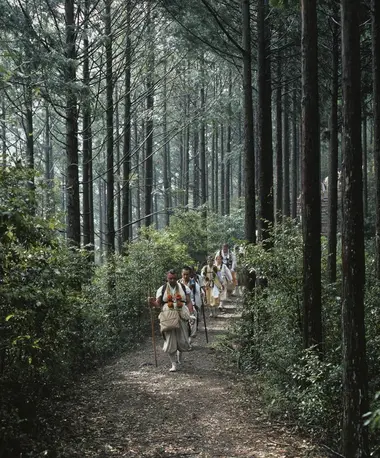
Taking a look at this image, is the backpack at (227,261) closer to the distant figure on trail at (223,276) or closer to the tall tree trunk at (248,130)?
the distant figure on trail at (223,276)

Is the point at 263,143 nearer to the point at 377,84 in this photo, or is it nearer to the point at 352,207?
the point at 377,84

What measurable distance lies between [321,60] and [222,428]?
13.6 m

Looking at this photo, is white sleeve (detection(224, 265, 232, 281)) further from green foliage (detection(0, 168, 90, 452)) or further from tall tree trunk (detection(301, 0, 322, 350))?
green foliage (detection(0, 168, 90, 452))

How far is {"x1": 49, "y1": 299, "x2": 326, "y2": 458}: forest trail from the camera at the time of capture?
6.27 metres

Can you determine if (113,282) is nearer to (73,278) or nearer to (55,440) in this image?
(73,278)

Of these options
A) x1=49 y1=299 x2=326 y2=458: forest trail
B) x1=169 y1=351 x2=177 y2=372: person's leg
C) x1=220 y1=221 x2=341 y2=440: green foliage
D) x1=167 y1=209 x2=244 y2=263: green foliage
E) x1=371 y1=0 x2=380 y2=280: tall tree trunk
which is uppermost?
x1=371 y1=0 x2=380 y2=280: tall tree trunk

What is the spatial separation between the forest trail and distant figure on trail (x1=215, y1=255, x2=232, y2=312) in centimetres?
724

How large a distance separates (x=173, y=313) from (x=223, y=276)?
25.1ft

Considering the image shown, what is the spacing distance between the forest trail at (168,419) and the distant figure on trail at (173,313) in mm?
492

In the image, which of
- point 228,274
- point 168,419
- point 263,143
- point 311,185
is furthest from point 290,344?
point 228,274

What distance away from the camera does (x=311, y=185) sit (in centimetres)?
714

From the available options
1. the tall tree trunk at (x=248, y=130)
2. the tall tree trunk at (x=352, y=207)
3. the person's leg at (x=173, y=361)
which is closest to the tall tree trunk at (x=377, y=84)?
the tall tree trunk at (x=248, y=130)

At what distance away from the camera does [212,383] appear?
9.43 metres

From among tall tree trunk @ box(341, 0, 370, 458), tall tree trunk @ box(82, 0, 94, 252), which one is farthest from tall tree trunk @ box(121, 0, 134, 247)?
tall tree trunk @ box(341, 0, 370, 458)
